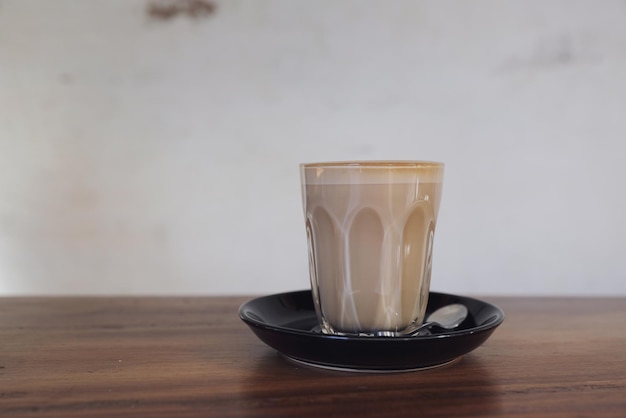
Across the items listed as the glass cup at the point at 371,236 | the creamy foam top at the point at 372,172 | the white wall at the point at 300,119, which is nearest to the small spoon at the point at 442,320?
the glass cup at the point at 371,236

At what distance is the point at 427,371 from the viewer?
0.46 m

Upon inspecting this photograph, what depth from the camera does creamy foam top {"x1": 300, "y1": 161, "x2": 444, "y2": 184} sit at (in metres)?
0.49

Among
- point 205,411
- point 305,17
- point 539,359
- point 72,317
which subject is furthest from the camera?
point 305,17

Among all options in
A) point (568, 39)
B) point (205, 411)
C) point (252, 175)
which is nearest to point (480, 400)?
point (205, 411)

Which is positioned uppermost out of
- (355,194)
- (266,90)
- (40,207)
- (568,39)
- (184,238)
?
(568,39)

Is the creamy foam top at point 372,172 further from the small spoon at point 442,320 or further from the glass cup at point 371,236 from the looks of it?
the small spoon at point 442,320

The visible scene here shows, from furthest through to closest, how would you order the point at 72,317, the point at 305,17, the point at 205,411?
the point at 305,17
the point at 72,317
the point at 205,411

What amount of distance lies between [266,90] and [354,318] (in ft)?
4.63

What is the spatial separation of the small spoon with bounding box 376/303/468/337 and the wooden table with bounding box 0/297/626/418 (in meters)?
0.04

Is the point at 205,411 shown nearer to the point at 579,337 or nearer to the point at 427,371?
the point at 427,371

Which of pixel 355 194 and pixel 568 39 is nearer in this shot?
pixel 355 194

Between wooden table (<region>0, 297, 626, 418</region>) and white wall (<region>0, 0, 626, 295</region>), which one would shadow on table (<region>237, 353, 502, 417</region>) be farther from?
white wall (<region>0, 0, 626, 295</region>)

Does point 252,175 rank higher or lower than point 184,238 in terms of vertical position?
higher

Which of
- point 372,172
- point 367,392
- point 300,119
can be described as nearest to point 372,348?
point 367,392
